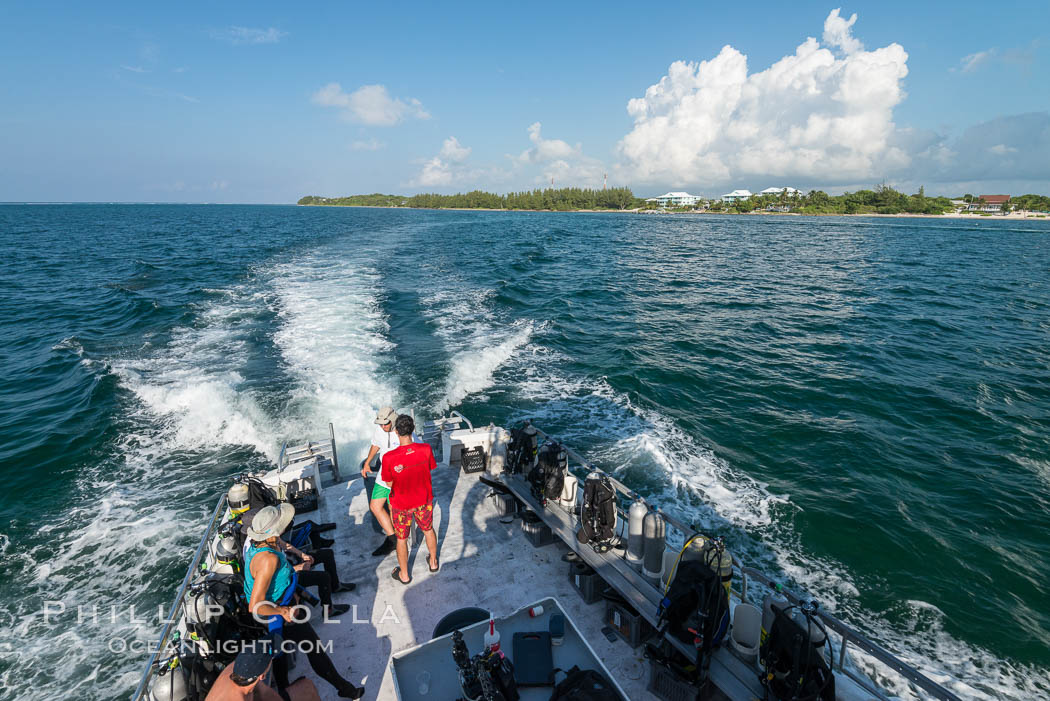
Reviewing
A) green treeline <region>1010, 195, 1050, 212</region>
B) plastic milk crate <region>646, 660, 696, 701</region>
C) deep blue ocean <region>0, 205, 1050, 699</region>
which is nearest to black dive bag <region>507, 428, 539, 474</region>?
plastic milk crate <region>646, 660, 696, 701</region>

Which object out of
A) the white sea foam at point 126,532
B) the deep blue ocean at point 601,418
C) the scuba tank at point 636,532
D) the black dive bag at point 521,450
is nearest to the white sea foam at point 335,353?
the deep blue ocean at point 601,418

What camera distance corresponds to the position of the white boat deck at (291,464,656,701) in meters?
4.78

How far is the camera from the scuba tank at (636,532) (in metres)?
5.27

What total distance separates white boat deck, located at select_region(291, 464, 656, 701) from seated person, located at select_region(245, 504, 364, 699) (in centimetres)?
56

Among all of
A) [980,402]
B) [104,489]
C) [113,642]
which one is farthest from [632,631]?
[980,402]

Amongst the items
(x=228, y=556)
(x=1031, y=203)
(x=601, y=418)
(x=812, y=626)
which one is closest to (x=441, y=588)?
(x=228, y=556)

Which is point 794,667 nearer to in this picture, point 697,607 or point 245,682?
point 697,607

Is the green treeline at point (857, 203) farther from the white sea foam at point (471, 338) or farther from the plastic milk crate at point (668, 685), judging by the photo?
the plastic milk crate at point (668, 685)

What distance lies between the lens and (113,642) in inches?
272

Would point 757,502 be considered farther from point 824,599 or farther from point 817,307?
point 817,307

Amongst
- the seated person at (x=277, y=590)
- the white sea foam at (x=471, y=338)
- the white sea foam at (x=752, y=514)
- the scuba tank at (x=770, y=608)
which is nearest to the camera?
the seated person at (x=277, y=590)

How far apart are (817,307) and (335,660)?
31.8 metres

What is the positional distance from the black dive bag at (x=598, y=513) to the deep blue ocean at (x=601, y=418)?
505cm

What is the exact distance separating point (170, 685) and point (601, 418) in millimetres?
11589
